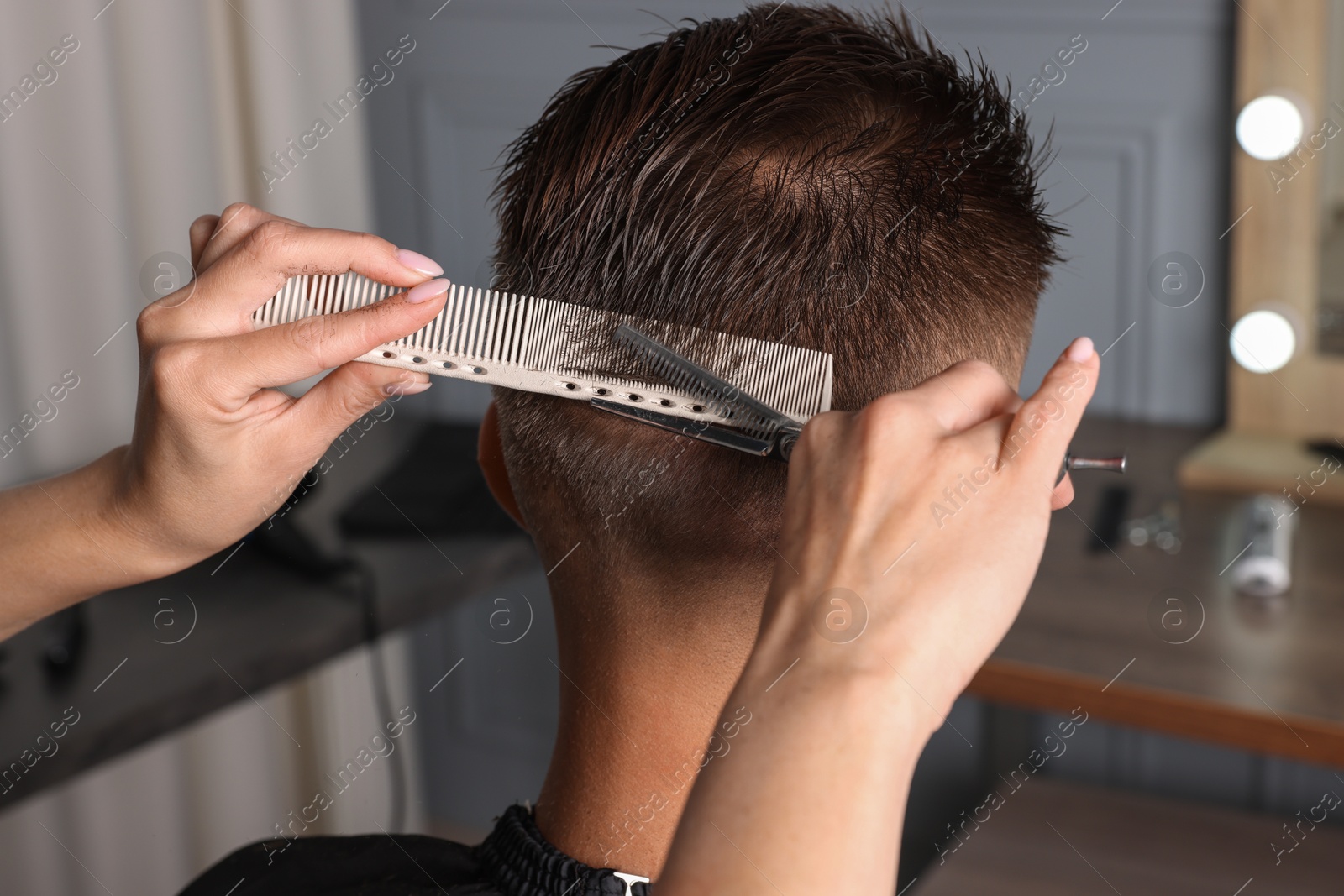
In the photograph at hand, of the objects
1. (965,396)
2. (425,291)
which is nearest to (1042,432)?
(965,396)

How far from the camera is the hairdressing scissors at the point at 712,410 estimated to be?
0.56 meters

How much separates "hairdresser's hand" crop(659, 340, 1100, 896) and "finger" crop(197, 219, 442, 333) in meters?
0.24

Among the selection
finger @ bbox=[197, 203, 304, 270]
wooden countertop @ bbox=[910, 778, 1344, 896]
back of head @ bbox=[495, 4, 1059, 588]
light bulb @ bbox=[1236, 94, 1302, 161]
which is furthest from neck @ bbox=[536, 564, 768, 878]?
light bulb @ bbox=[1236, 94, 1302, 161]

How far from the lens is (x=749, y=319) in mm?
608

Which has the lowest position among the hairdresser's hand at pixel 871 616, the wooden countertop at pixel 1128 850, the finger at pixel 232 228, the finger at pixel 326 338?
the wooden countertop at pixel 1128 850

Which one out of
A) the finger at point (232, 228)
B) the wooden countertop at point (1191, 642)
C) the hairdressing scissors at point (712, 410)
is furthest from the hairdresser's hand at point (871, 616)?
the wooden countertop at point (1191, 642)

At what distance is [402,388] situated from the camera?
0.61 m

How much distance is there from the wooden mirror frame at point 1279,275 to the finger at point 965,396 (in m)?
1.25

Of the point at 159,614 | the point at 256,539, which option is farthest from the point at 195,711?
the point at 256,539

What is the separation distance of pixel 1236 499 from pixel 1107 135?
1.91ft

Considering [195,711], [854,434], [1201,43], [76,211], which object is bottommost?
[195,711]

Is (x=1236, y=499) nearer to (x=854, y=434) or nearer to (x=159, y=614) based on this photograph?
(x=854, y=434)

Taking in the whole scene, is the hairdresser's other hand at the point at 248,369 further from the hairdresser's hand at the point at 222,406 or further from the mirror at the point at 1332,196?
the mirror at the point at 1332,196

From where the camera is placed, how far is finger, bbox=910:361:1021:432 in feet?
1.43
